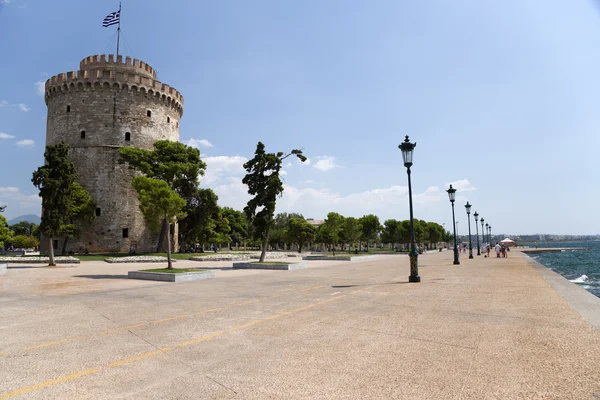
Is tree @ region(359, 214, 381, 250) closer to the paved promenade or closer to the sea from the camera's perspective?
the sea

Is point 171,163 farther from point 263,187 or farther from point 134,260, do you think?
point 263,187

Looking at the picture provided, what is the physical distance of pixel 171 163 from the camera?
40.0 m

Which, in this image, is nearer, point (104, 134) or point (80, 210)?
point (80, 210)

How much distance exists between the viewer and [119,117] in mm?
43562

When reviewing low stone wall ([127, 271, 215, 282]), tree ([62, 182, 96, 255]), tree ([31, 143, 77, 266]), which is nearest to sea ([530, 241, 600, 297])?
low stone wall ([127, 271, 215, 282])

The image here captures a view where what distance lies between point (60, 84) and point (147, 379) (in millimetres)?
49989

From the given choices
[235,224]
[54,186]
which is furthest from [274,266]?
[235,224]

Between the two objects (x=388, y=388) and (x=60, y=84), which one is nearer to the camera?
(x=388, y=388)

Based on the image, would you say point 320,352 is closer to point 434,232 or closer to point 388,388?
point 388,388

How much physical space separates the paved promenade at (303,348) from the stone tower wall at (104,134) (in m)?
35.5

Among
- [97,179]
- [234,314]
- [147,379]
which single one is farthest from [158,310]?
[97,179]

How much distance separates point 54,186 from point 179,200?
10792 millimetres

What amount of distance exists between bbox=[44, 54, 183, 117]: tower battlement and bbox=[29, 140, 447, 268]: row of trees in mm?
8189

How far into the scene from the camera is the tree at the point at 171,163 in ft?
131
